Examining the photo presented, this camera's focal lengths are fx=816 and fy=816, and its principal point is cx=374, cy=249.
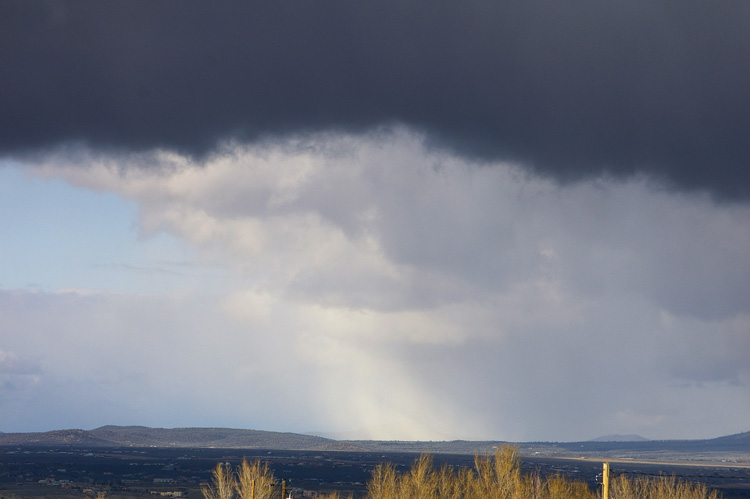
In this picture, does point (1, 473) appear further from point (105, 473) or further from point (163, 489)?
point (163, 489)

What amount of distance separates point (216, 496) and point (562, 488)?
73110mm

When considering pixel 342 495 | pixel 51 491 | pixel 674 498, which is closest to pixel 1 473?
pixel 51 491

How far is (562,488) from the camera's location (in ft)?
274

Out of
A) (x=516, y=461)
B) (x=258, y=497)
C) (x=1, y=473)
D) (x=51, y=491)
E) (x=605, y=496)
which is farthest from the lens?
(x=1, y=473)

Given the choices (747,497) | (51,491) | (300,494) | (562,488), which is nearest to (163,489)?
(51,491)

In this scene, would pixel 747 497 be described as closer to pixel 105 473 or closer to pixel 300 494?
pixel 300 494

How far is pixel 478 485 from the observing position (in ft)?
284

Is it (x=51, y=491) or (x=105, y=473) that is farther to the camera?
(x=105, y=473)

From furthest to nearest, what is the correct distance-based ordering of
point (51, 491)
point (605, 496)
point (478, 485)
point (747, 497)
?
point (747, 497) < point (51, 491) < point (478, 485) < point (605, 496)

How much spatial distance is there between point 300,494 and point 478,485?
64.2m

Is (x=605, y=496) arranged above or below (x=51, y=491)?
above

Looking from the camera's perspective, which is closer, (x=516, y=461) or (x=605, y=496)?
(x=605, y=496)

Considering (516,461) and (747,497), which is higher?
(516,461)

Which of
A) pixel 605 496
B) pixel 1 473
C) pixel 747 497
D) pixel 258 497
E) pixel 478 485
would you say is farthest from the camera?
pixel 1 473
